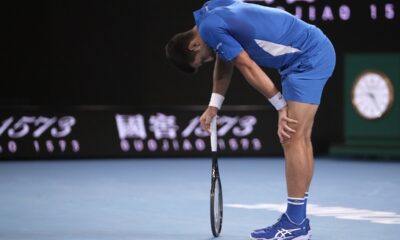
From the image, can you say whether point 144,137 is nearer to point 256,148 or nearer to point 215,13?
point 256,148

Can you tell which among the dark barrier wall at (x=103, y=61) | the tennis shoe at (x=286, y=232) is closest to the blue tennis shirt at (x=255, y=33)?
the tennis shoe at (x=286, y=232)

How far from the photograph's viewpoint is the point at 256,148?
10477 mm

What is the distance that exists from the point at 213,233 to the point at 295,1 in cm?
632

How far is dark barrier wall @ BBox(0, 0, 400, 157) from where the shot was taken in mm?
11039

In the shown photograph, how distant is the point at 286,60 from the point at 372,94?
5.91m

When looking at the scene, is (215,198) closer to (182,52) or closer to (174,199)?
(182,52)

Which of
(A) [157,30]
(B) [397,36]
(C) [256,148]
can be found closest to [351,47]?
(B) [397,36]

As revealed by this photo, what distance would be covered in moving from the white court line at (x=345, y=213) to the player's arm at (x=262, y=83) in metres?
1.25

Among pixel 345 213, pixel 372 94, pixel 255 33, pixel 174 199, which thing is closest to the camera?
pixel 255 33

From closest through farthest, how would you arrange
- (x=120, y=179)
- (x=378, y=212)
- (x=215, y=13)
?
(x=215, y=13), (x=378, y=212), (x=120, y=179)

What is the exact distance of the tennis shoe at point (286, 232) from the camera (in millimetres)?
4473

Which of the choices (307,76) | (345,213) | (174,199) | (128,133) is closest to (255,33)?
(307,76)

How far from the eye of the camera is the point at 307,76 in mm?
4480

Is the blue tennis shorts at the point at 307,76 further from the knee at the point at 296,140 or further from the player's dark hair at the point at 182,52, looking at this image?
the player's dark hair at the point at 182,52
